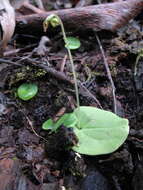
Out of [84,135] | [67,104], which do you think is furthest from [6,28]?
[84,135]

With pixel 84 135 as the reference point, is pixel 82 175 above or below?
below

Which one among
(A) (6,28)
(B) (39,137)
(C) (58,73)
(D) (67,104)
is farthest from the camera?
(A) (6,28)

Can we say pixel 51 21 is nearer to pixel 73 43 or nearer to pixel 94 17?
pixel 73 43

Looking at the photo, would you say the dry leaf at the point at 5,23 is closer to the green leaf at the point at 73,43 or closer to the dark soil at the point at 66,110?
the dark soil at the point at 66,110

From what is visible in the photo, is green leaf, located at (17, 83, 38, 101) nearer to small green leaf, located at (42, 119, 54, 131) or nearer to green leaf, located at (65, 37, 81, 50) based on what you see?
small green leaf, located at (42, 119, 54, 131)

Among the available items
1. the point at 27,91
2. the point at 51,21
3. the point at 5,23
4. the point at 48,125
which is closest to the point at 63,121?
the point at 48,125

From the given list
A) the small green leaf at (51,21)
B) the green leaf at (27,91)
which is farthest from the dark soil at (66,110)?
the small green leaf at (51,21)

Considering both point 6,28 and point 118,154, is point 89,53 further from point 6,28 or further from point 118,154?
point 118,154

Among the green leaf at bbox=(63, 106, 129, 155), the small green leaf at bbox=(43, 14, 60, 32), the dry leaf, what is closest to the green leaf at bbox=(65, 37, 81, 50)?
the small green leaf at bbox=(43, 14, 60, 32)
